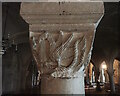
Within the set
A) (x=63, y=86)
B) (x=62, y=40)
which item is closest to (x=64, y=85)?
(x=63, y=86)

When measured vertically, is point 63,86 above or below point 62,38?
below

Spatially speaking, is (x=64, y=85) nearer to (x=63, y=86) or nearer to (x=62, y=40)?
(x=63, y=86)

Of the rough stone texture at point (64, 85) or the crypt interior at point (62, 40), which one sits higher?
the crypt interior at point (62, 40)

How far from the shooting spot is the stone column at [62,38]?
41 cm

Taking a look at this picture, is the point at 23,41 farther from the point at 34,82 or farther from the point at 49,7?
the point at 49,7

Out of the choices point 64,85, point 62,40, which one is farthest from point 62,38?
point 64,85

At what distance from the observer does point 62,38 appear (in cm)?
43

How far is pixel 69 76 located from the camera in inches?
17.6

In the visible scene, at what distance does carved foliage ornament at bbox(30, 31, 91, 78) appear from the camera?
0.43m

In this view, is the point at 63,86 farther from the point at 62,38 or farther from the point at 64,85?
the point at 62,38

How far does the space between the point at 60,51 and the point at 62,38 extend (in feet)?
0.10

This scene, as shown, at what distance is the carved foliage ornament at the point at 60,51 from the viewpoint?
431mm

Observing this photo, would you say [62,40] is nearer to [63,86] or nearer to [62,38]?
[62,38]

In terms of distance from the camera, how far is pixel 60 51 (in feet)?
1.41
